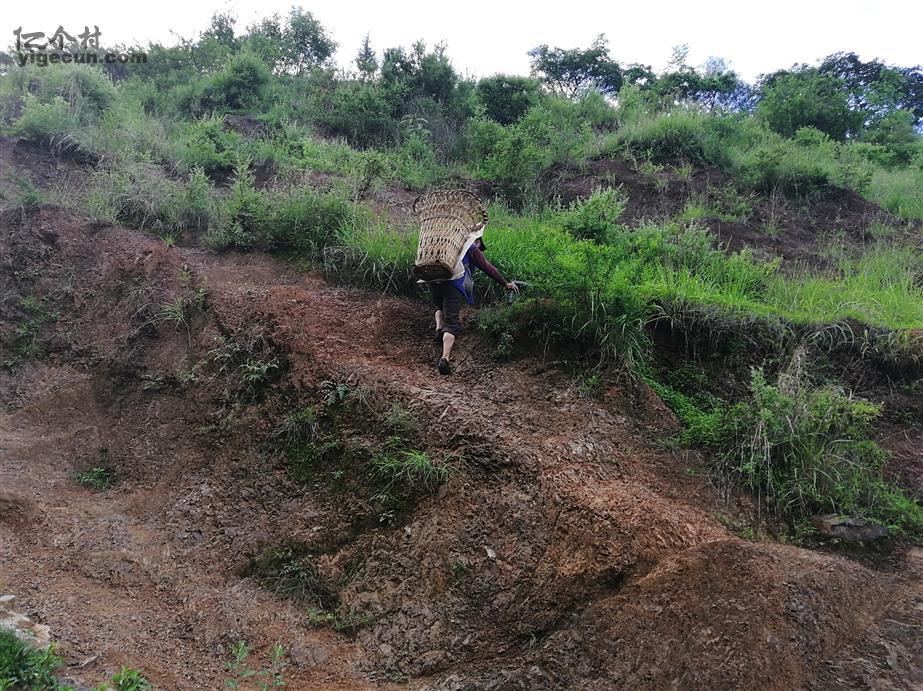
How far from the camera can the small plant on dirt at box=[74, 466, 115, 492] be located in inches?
204

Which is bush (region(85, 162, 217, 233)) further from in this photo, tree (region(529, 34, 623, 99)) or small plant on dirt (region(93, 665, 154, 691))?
tree (region(529, 34, 623, 99))

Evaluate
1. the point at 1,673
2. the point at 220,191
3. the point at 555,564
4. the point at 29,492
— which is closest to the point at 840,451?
the point at 555,564

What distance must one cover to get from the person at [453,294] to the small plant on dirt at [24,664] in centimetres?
316

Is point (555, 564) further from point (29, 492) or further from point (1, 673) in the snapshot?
point (29, 492)

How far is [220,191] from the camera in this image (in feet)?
27.4

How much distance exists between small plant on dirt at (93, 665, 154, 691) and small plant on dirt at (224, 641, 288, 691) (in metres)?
0.43

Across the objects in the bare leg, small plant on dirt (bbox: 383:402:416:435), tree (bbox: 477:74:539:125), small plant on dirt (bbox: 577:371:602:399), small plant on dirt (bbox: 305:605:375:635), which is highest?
tree (bbox: 477:74:539:125)

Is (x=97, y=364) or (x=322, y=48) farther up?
(x=322, y=48)

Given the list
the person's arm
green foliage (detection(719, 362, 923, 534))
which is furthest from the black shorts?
green foliage (detection(719, 362, 923, 534))

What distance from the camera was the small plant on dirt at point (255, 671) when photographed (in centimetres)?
354

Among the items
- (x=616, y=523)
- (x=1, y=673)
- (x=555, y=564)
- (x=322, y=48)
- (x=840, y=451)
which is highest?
(x=322, y=48)

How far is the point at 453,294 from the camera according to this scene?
541 cm

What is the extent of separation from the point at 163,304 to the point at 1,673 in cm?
386

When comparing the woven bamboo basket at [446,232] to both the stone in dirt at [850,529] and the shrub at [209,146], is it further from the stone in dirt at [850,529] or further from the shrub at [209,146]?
the shrub at [209,146]
